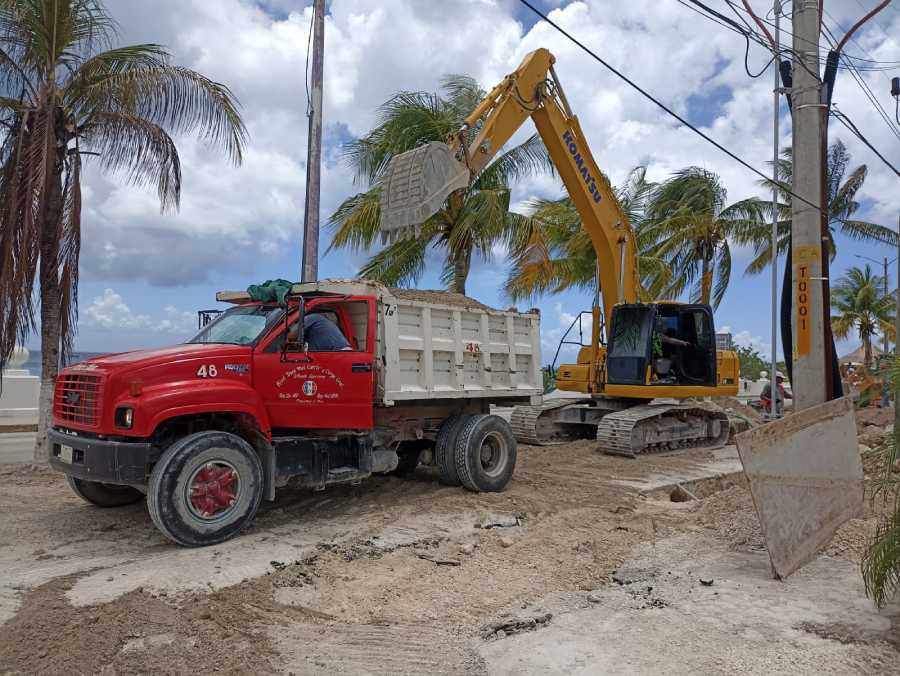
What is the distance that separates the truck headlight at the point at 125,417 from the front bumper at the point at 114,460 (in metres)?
0.15

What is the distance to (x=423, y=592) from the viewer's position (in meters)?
5.71

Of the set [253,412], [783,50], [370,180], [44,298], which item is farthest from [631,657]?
[370,180]

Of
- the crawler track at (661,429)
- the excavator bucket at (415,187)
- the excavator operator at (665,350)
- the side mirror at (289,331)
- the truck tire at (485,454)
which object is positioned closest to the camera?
the side mirror at (289,331)

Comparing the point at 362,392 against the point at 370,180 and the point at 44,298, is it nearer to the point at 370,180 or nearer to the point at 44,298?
the point at 44,298

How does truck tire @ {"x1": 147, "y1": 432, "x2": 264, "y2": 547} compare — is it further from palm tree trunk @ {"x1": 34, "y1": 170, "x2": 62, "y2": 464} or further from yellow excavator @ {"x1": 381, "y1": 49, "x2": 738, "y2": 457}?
yellow excavator @ {"x1": 381, "y1": 49, "x2": 738, "y2": 457}

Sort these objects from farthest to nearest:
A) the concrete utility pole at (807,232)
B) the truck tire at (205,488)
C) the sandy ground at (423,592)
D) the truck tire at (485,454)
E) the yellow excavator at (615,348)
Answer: the yellow excavator at (615,348) < the truck tire at (485,454) < the concrete utility pole at (807,232) < the truck tire at (205,488) < the sandy ground at (423,592)

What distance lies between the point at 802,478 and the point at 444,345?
410cm

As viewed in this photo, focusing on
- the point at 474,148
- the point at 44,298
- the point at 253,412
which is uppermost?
the point at 474,148

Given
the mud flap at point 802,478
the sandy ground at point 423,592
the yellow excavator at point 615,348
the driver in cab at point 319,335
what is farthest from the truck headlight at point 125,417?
the yellow excavator at point 615,348

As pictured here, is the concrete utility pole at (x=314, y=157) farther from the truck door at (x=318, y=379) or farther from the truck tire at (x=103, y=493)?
the truck tire at (x=103, y=493)

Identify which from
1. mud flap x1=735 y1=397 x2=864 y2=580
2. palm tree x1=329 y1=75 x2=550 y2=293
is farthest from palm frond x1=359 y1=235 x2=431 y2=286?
mud flap x1=735 y1=397 x2=864 y2=580

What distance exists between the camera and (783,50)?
8.71 metres

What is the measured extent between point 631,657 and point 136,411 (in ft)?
14.1

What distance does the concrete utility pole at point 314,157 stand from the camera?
37.1ft
